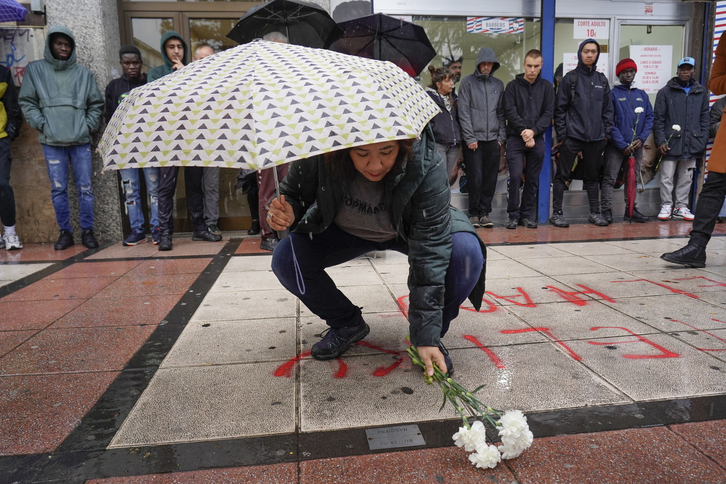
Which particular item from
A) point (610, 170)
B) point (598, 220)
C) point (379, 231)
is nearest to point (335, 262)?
point (379, 231)

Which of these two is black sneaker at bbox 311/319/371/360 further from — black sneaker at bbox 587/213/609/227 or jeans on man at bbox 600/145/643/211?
jeans on man at bbox 600/145/643/211

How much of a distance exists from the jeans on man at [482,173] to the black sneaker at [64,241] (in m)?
4.95

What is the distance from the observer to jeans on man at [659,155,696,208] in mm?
7539

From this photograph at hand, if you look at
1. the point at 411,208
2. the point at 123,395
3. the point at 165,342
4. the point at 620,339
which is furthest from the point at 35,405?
the point at 620,339

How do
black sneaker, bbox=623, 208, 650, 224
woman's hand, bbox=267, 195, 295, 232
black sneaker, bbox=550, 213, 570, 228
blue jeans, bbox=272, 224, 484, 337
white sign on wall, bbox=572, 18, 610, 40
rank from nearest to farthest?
woman's hand, bbox=267, 195, 295, 232, blue jeans, bbox=272, 224, 484, 337, black sneaker, bbox=550, 213, 570, 228, black sneaker, bbox=623, 208, 650, 224, white sign on wall, bbox=572, 18, 610, 40

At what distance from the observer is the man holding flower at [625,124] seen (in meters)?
7.19

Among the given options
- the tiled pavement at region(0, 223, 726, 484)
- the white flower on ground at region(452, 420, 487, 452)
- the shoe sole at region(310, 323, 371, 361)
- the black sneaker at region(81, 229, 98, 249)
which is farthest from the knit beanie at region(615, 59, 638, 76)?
the black sneaker at region(81, 229, 98, 249)

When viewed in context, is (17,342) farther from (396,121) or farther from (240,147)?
(396,121)

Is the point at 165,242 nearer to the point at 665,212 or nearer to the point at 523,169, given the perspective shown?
the point at 523,169

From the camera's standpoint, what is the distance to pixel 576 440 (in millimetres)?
1824

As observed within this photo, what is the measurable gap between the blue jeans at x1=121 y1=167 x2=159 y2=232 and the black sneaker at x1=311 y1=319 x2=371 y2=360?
409 centimetres

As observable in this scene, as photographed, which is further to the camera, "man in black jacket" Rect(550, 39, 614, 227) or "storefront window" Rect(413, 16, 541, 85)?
"storefront window" Rect(413, 16, 541, 85)

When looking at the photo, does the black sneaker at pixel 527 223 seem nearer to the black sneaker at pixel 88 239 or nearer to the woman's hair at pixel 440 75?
the woman's hair at pixel 440 75

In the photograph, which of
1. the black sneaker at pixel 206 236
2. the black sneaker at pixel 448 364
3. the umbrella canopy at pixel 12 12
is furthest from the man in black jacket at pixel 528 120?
the umbrella canopy at pixel 12 12
